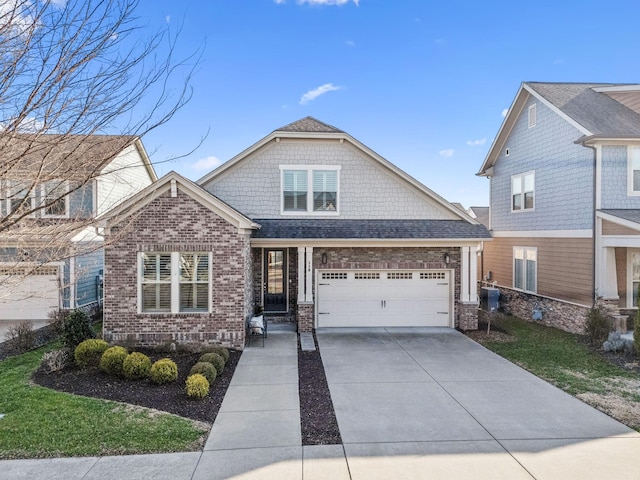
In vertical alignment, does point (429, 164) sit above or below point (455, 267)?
above

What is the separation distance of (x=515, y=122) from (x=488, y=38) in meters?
3.53

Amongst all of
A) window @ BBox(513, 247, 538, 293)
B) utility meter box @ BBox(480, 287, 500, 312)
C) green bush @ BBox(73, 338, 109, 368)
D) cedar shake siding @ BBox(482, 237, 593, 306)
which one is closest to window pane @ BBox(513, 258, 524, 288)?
window @ BBox(513, 247, 538, 293)

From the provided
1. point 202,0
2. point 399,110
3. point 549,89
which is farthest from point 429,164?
point 202,0

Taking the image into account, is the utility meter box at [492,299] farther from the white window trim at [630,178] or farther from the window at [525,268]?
the white window trim at [630,178]

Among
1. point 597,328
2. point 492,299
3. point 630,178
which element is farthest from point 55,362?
point 630,178

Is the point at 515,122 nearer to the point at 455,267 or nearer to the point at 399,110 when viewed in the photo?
the point at 399,110

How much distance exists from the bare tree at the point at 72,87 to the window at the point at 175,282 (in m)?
5.71

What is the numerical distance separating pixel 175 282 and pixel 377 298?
6387 mm

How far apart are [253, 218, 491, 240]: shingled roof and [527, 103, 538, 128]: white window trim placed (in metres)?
5.00

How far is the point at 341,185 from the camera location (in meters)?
13.2

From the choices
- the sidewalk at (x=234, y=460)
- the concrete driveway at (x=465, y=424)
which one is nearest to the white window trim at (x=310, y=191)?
the concrete driveway at (x=465, y=424)

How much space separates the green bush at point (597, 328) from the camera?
10625 mm

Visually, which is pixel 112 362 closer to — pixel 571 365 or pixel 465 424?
pixel 465 424

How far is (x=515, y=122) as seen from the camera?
15.8 metres
